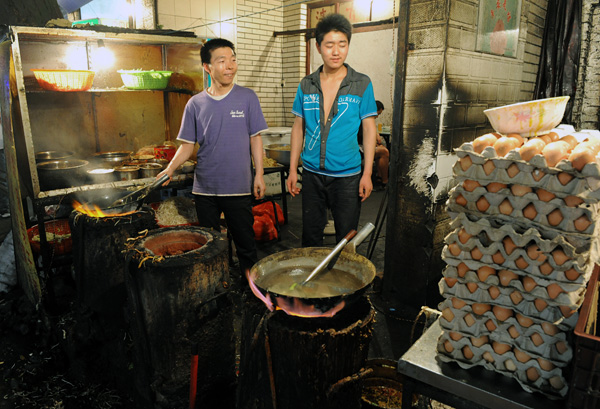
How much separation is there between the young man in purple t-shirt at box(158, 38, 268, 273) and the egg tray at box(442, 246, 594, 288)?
10.0ft

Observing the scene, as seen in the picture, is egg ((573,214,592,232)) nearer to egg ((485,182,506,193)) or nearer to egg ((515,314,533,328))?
egg ((485,182,506,193))

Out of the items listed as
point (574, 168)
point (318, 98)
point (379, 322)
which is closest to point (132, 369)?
point (379, 322)

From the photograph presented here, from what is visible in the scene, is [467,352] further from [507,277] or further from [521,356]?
[507,277]

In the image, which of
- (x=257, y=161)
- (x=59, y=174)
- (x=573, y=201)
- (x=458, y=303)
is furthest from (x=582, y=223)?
(x=59, y=174)

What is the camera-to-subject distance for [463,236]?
1848mm

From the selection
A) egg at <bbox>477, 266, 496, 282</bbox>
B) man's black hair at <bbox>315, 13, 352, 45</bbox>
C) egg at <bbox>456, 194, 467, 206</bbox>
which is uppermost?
man's black hair at <bbox>315, 13, 352, 45</bbox>

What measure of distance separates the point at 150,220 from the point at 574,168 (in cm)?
400

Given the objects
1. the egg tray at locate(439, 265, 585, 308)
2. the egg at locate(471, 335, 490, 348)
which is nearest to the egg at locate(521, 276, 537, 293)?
the egg tray at locate(439, 265, 585, 308)

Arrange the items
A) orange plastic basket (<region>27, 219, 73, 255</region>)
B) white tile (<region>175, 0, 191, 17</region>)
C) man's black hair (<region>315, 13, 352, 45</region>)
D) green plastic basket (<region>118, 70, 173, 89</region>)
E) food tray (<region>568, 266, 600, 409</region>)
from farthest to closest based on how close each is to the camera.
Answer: white tile (<region>175, 0, 191, 17</region>) → green plastic basket (<region>118, 70, 173, 89</region>) → orange plastic basket (<region>27, 219, 73, 255</region>) → man's black hair (<region>315, 13, 352, 45</region>) → food tray (<region>568, 266, 600, 409</region>)

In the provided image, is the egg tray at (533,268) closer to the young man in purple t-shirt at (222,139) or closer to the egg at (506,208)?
the egg at (506,208)

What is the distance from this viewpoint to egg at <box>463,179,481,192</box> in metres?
1.80

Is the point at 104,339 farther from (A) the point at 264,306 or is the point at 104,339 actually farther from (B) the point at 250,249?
(A) the point at 264,306

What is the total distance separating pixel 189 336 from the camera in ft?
10.3

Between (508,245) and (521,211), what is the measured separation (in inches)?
6.2
